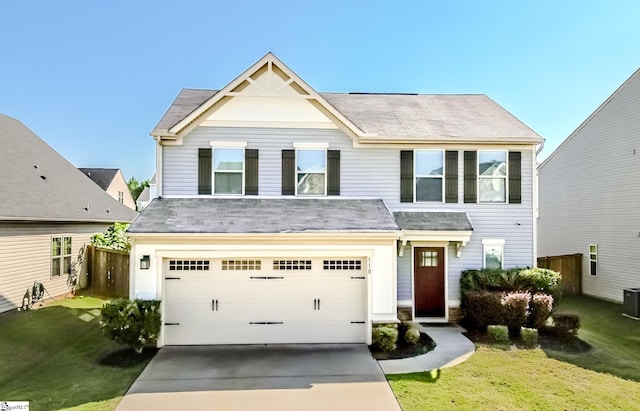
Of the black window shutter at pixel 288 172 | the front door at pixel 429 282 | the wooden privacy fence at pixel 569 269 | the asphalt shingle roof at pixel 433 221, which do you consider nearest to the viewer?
the asphalt shingle roof at pixel 433 221

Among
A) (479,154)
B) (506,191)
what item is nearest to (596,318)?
(506,191)

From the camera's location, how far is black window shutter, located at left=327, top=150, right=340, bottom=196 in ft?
37.3

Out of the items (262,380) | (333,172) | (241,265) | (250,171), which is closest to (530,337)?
(262,380)

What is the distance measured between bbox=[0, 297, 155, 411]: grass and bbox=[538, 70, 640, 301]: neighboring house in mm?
16720

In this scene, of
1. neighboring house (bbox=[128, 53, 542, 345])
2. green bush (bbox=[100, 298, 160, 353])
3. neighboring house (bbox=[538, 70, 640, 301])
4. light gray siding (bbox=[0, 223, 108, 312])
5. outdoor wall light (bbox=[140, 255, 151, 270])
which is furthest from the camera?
neighboring house (bbox=[538, 70, 640, 301])

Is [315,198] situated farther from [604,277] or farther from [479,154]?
[604,277]

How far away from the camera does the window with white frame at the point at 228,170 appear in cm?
1114

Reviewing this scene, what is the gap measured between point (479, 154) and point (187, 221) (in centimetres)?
940

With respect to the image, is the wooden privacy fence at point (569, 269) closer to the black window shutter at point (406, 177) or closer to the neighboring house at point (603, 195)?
the neighboring house at point (603, 195)

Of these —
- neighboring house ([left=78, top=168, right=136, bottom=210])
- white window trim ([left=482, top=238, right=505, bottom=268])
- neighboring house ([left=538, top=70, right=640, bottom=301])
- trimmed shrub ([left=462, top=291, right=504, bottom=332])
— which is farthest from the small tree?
neighboring house ([left=78, top=168, right=136, bottom=210])

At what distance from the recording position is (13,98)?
67.7 feet

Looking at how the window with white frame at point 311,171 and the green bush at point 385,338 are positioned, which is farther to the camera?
the window with white frame at point 311,171

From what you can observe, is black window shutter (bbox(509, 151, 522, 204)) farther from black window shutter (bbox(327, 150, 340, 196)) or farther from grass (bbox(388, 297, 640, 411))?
black window shutter (bbox(327, 150, 340, 196))

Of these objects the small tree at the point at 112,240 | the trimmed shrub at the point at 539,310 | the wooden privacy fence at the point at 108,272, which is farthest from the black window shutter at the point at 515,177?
the small tree at the point at 112,240
